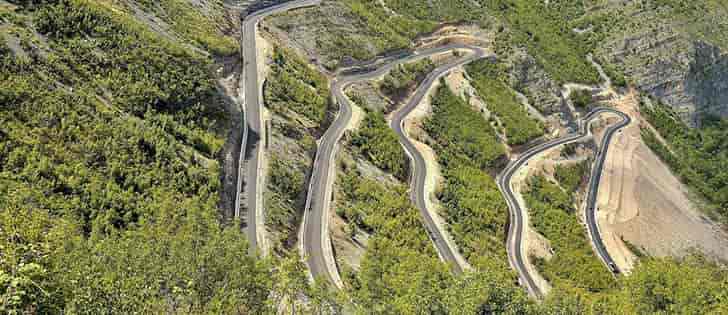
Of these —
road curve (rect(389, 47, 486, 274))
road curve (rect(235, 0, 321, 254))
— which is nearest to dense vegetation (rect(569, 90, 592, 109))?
road curve (rect(389, 47, 486, 274))

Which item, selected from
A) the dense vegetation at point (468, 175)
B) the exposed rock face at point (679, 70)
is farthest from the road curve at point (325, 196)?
the exposed rock face at point (679, 70)

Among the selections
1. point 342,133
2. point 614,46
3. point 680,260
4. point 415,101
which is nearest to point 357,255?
point 342,133

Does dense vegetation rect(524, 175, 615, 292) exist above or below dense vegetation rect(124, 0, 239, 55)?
below

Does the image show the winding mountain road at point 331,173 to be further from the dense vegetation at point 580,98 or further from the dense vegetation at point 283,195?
the dense vegetation at point 580,98

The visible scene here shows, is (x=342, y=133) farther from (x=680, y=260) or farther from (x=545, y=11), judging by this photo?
(x=545, y=11)

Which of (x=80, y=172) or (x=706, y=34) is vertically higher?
(x=706, y=34)

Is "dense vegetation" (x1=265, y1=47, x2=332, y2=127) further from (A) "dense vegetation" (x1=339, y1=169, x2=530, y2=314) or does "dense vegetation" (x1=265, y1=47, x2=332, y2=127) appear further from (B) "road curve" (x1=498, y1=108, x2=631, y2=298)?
(B) "road curve" (x1=498, y1=108, x2=631, y2=298)
